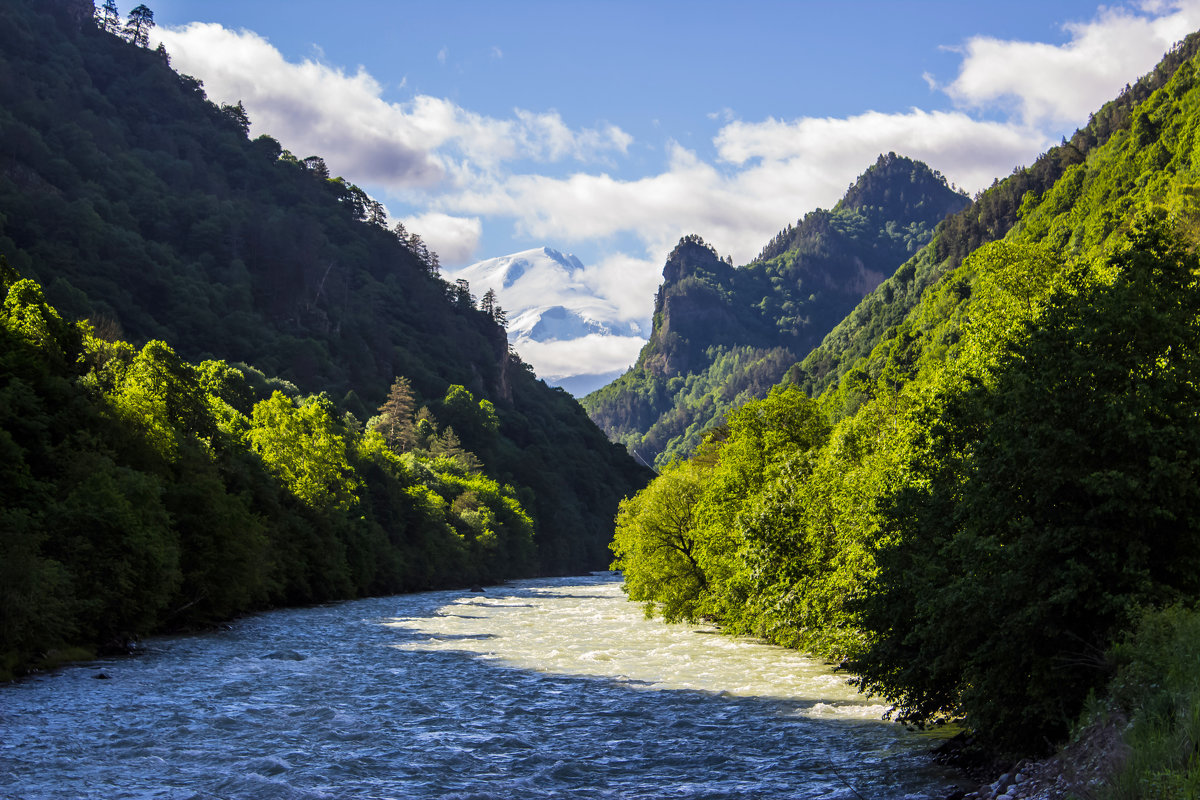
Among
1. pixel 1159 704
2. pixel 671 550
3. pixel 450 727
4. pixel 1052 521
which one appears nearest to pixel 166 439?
pixel 671 550

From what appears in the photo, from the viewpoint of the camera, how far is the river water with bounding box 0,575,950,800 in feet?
73.2

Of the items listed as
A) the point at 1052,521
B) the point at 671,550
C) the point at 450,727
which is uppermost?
the point at 1052,521

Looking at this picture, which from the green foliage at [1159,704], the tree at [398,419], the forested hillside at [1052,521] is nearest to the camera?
the green foliage at [1159,704]

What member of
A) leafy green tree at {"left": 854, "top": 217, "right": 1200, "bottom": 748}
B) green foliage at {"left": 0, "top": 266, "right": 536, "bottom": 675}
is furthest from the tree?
leafy green tree at {"left": 854, "top": 217, "right": 1200, "bottom": 748}

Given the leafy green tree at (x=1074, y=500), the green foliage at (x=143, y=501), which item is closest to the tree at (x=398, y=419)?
the green foliage at (x=143, y=501)

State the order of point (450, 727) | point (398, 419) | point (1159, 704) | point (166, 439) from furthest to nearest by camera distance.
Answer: point (398, 419) < point (166, 439) < point (450, 727) < point (1159, 704)

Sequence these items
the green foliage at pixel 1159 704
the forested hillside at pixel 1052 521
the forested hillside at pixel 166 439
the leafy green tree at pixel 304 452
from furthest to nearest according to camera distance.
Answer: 1. the leafy green tree at pixel 304 452
2. the forested hillside at pixel 166 439
3. the forested hillside at pixel 1052 521
4. the green foliage at pixel 1159 704

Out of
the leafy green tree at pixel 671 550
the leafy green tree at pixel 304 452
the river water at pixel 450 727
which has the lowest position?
the river water at pixel 450 727

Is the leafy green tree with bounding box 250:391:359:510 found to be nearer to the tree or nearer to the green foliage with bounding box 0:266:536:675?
the green foliage with bounding box 0:266:536:675

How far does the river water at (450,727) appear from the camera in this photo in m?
22.3

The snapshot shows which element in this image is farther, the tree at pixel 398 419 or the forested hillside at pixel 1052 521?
the tree at pixel 398 419

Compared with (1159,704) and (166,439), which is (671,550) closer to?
(166,439)

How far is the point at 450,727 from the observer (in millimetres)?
29766

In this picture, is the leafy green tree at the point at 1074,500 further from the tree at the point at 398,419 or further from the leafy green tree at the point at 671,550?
the tree at the point at 398,419
